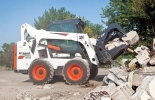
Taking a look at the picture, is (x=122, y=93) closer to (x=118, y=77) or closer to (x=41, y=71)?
(x=118, y=77)

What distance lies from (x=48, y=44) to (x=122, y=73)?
15.4ft

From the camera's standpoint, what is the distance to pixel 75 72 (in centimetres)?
1059

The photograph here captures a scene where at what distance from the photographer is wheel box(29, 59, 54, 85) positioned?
36.0 ft

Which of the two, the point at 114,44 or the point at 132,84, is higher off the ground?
the point at 114,44

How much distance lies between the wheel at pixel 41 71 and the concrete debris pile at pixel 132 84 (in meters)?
3.49

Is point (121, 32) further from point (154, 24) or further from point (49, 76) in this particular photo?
point (154, 24)

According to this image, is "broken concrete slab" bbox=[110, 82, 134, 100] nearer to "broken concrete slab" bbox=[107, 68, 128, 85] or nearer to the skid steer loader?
"broken concrete slab" bbox=[107, 68, 128, 85]

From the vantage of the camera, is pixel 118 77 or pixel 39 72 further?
pixel 39 72

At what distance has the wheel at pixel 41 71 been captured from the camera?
11.0 m

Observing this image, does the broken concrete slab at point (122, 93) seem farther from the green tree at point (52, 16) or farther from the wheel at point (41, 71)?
the green tree at point (52, 16)

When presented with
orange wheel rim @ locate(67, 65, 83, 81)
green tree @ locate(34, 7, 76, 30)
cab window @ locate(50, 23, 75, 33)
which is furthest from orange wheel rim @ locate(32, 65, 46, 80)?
green tree @ locate(34, 7, 76, 30)

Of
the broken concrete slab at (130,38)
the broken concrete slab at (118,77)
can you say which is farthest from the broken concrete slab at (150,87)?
the broken concrete slab at (130,38)

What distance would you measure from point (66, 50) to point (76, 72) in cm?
116

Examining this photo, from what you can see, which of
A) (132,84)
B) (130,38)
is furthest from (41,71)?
(132,84)
